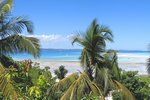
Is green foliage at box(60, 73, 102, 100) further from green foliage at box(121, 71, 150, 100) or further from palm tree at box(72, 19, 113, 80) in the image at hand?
green foliage at box(121, 71, 150, 100)

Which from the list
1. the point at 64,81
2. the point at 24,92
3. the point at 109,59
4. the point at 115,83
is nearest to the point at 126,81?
the point at 109,59

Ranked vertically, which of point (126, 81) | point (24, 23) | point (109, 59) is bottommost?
point (126, 81)

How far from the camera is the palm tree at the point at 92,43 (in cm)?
1625

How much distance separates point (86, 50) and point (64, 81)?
3819 millimetres

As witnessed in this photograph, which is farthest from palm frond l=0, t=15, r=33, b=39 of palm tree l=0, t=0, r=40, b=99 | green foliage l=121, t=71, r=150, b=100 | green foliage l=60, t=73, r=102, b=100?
green foliage l=121, t=71, r=150, b=100

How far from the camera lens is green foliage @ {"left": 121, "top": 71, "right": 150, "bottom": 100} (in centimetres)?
2661

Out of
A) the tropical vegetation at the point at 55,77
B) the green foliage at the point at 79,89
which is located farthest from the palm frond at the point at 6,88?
the green foliage at the point at 79,89

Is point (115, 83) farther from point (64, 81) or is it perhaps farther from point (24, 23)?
point (24, 23)

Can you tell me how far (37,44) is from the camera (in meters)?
15.0

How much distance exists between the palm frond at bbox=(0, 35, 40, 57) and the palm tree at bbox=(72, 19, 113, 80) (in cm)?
217

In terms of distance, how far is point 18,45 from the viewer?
571 inches

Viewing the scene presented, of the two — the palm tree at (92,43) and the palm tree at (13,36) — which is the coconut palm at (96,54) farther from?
the palm tree at (13,36)

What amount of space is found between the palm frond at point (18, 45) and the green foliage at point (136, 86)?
524 inches

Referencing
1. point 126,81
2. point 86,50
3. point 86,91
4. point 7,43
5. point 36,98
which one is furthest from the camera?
point 126,81
